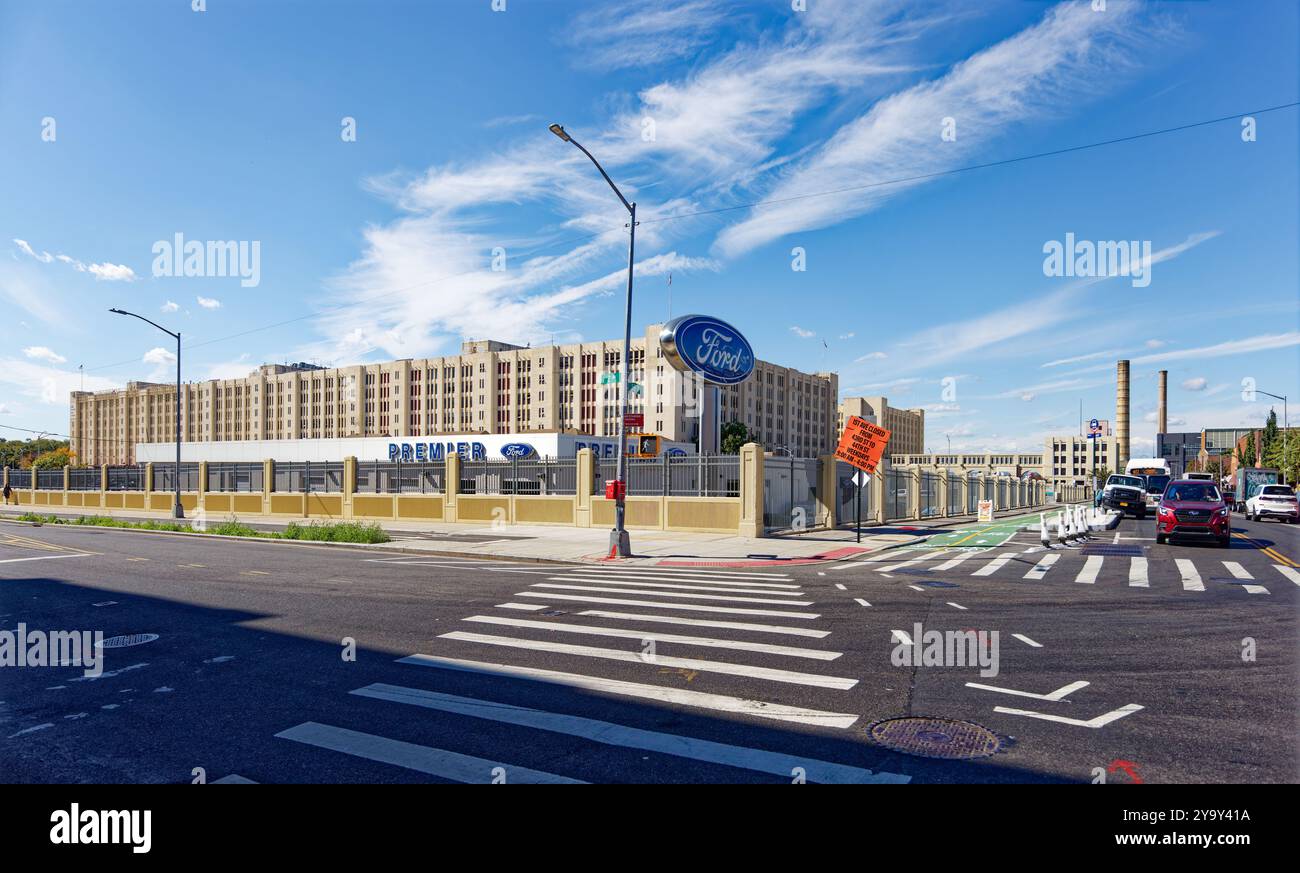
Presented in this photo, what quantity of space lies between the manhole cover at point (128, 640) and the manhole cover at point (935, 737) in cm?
912

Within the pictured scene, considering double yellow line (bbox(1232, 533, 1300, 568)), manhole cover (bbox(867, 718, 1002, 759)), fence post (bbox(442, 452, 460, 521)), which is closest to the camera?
manhole cover (bbox(867, 718, 1002, 759))

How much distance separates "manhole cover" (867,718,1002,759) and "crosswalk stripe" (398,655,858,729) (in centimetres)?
34

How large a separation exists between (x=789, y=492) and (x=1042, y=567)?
447 inches

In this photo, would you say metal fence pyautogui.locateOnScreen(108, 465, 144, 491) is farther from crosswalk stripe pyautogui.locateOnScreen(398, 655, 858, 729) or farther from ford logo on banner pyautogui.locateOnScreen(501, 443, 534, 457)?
crosswalk stripe pyautogui.locateOnScreen(398, 655, 858, 729)

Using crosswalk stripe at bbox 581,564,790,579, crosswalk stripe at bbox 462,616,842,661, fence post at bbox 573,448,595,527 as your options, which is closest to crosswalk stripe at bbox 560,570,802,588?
crosswalk stripe at bbox 581,564,790,579

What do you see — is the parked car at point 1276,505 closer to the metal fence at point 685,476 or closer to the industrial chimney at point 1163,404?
the metal fence at point 685,476

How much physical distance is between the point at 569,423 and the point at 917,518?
103 metres

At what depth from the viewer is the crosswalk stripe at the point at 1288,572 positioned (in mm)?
15523

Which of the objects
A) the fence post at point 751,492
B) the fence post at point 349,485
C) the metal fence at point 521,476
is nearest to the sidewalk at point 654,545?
the fence post at point 751,492

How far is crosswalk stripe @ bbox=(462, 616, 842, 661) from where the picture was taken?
29.1ft

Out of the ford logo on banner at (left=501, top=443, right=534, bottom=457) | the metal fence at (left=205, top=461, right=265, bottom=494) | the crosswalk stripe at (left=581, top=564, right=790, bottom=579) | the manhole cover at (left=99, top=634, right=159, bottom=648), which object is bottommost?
the crosswalk stripe at (left=581, top=564, right=790, bottom=579)

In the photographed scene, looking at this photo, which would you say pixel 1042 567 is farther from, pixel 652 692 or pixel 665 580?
pixel 652 692
